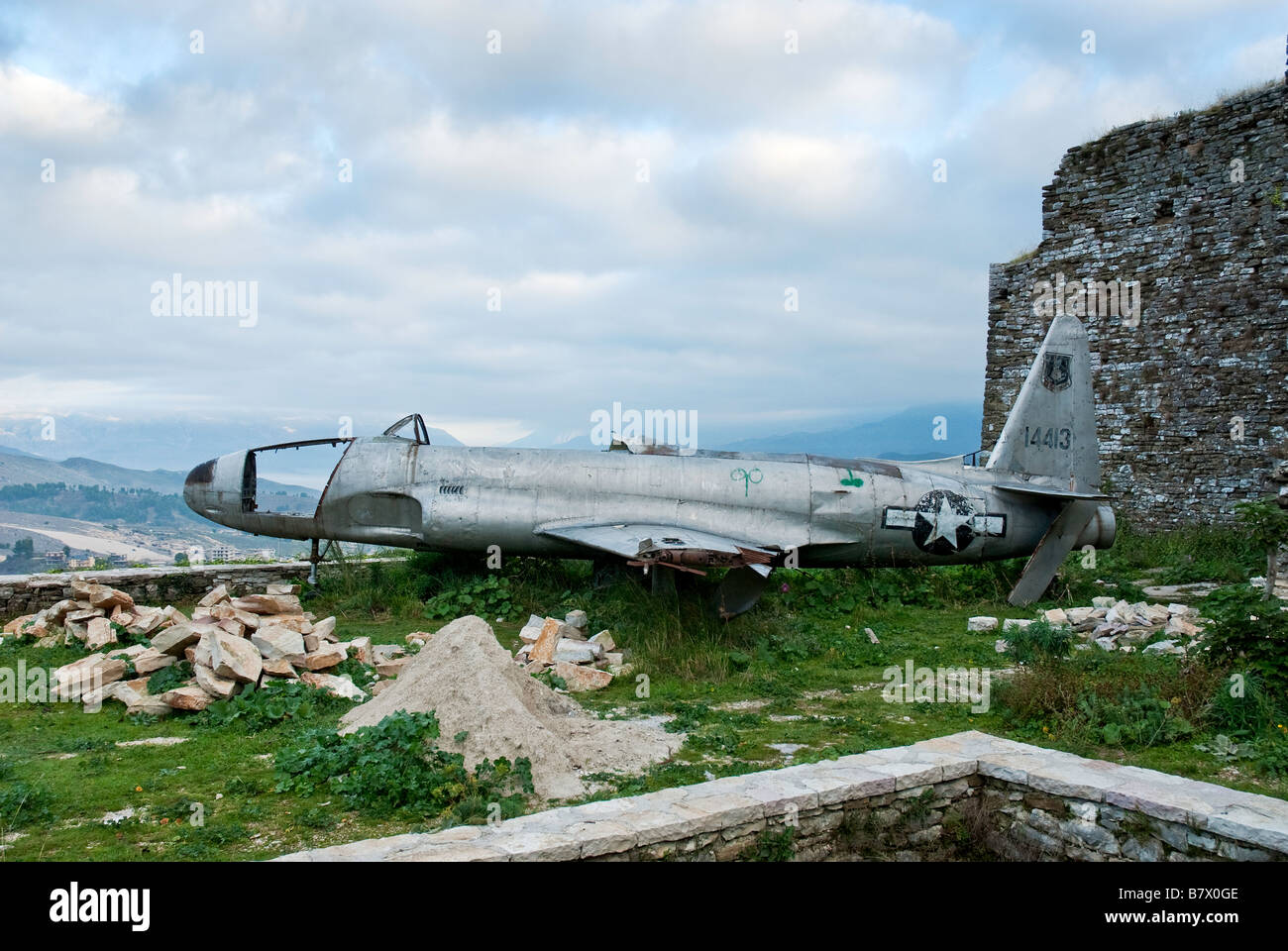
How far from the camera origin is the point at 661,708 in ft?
28.9

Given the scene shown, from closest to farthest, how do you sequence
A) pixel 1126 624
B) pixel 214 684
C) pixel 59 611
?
pixel 214 684, pixel 1126 624, pixel 59 611

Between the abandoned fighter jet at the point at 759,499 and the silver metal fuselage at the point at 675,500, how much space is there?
0.02 meters

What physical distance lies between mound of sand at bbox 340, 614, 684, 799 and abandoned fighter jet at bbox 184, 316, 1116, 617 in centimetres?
406

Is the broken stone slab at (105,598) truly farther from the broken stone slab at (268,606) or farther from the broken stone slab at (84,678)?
the broken stone slab at (84,678)

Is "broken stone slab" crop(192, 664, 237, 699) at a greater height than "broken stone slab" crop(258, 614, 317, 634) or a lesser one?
lesser

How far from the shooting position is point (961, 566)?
1475 cm

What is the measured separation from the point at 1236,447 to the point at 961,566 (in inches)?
269

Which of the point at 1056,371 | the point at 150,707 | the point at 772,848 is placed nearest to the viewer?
the point at 772,848

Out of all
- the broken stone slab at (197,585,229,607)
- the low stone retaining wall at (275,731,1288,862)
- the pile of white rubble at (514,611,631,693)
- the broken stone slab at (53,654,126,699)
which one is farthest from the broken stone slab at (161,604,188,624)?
the low stone retaining wall at (275,731,1288,862)

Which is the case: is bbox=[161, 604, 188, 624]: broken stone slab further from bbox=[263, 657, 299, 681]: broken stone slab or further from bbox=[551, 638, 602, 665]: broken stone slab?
bbox=[551, 638, 602, 665]: broken stone slab

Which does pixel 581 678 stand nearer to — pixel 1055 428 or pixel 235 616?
pixel 235 616

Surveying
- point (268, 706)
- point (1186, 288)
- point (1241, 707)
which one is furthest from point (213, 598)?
point (1186, 288)

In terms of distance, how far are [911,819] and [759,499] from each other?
706 centimetres

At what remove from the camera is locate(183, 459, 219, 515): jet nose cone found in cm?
1455
